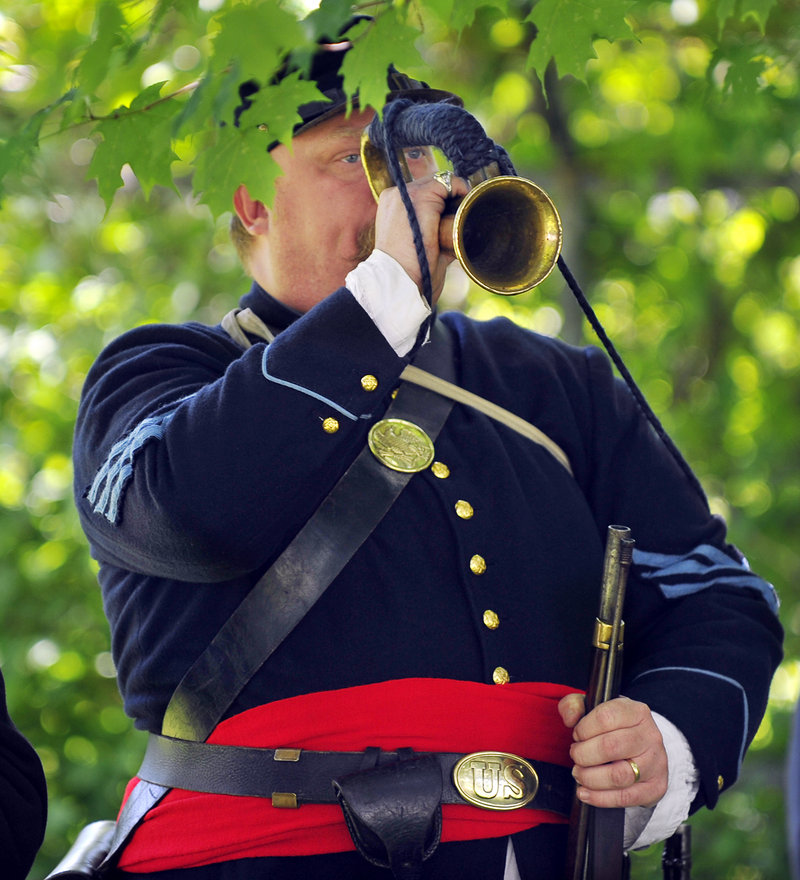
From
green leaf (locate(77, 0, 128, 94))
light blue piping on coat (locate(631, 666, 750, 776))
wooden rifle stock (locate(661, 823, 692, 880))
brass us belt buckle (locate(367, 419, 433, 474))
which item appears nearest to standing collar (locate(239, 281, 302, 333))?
brass us belt buckle (locate(367, 419, 433, 474))

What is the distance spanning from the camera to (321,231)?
214 cm

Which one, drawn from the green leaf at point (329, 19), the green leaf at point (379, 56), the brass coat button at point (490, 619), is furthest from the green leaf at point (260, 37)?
the brass coat button at point (490, 619)

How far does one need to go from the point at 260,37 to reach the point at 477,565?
92 centimetres

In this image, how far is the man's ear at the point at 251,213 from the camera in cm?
230

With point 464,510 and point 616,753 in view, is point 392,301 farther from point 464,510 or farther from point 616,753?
point 616,753

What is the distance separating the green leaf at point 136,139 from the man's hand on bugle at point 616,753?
1.18 m

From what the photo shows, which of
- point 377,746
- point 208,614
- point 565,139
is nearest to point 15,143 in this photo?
point 208,614

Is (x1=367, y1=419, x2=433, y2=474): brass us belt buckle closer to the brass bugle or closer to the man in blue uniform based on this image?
the man in blue uniform

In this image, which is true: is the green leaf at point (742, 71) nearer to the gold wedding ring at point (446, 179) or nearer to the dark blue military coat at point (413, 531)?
the dark blue military coat at point (413, 531)

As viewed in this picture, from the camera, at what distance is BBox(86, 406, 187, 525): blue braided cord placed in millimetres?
1699

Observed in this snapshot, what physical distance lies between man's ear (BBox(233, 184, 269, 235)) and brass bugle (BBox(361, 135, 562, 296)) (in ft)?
2.20

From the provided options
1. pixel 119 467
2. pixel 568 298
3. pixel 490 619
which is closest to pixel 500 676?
pixel 490 619

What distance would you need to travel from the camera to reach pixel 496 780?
1.79 m

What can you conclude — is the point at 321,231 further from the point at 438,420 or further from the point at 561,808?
the point at 561,808
